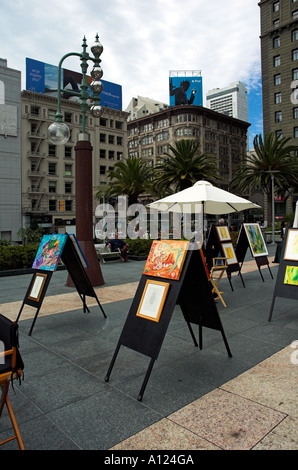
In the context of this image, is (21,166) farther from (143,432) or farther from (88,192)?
(143,432)

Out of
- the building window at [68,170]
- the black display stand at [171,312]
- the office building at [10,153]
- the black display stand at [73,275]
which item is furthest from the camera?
the building window at [68,170]

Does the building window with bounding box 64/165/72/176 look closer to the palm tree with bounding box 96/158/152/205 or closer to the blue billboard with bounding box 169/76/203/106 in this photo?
the palm tree with bounding box 96/158/152/205

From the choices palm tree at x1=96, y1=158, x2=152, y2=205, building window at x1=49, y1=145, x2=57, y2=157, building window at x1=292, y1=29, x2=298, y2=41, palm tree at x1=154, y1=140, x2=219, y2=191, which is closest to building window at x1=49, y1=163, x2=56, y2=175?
building window at x1=49, y1=145, x2=57, y2=157

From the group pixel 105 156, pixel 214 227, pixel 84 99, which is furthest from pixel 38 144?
pixel 214 227

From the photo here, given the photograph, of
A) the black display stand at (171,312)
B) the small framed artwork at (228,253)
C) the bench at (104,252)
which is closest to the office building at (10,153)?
the bench at (104,252)

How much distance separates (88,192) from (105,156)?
188 feet

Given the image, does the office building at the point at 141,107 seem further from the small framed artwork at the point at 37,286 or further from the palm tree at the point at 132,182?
the small framed artwork at the point at 37,286

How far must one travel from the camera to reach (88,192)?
10680 millimetres

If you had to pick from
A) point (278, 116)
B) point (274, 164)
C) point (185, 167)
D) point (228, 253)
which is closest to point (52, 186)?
point (185, 167)

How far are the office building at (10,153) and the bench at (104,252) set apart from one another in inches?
1519

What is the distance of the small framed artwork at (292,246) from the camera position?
6.50m

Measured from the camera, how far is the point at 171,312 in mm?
3646

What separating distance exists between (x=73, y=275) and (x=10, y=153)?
51.4m
